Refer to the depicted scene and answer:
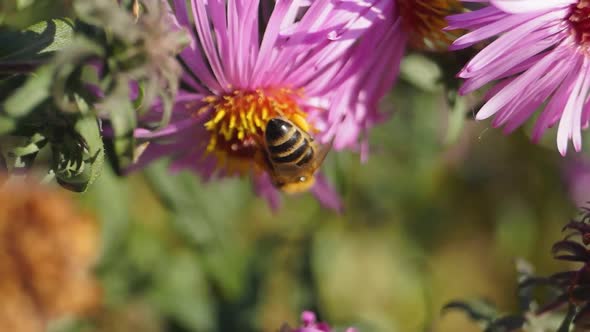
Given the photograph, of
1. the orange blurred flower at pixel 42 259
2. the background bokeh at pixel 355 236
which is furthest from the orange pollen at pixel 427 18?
the orange blurred flower at pixel 42 259

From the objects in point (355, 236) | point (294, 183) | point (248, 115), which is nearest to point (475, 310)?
point (294, 183)

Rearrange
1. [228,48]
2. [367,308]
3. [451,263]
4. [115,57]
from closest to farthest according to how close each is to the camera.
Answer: [115,57] → [228,48] → [367,308] → [451,263]

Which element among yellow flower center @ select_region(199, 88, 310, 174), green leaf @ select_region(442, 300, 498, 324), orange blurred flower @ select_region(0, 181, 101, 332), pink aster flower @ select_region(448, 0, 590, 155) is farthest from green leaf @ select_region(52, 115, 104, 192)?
orange blurred flower @ select_region(0, 181, 101, 332)

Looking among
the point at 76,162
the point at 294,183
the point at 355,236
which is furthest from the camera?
the point at 355,236

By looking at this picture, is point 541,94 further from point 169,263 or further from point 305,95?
point 169,263

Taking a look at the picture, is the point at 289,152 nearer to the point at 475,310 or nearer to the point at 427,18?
the point at 427,18

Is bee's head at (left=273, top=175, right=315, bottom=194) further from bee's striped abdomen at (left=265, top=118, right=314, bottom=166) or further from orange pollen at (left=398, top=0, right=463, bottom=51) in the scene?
orange pollen at (left=398, top=0, right=463, bottom=51)

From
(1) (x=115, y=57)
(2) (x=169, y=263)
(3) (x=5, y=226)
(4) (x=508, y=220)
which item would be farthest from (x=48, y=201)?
(4) (x=508, y=220)

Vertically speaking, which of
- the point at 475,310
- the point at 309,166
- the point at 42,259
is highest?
the point at 309,166
